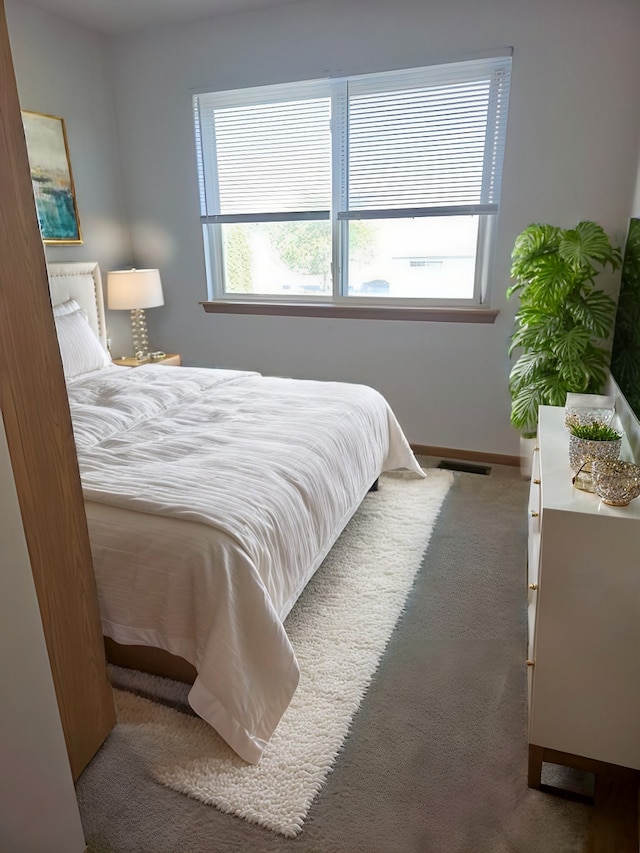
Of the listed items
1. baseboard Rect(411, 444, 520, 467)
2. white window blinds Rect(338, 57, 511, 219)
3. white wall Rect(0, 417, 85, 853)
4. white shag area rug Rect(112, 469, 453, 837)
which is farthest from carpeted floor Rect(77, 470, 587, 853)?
white window blinds Rect(338, 57, 511, 219)

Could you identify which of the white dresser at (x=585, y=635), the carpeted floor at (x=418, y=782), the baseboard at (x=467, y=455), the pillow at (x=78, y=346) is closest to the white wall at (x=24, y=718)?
the carpeted floor at (x=418, y=782)

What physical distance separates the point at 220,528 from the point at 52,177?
3.10m

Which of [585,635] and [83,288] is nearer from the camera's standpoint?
[585,635]

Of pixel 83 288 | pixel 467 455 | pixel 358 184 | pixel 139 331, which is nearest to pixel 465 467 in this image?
pixel 467 455

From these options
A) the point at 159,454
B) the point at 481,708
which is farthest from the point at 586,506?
the point at 159,454

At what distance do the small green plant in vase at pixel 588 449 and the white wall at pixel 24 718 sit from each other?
1305 millimetres

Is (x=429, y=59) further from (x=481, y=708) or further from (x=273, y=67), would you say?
(x=481, y=708)

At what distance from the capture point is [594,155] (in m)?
2.96

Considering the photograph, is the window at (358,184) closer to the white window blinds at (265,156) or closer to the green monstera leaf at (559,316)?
the white window blinds at (265,156)

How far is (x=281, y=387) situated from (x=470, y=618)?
59.5 inches

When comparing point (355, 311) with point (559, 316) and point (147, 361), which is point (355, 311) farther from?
point (147, 361)

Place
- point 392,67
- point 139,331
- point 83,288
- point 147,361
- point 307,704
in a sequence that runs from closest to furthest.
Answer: point 307,704
point 392,67
point 83,288
point 147,361
point 139,331

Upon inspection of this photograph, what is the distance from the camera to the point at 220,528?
158cm

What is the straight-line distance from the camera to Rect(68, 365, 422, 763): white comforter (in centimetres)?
153
